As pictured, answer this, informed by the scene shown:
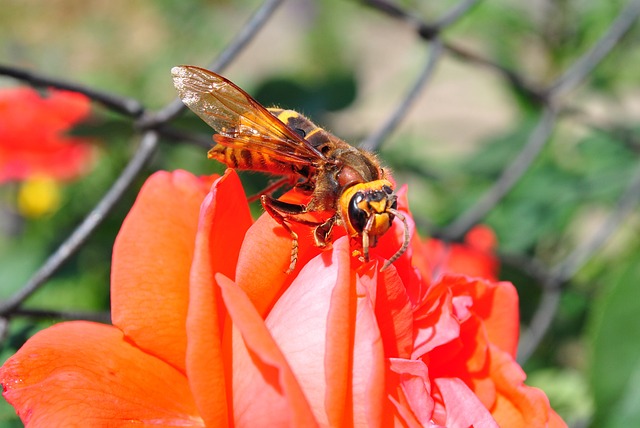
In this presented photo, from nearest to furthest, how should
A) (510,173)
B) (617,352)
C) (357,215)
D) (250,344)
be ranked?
(250,344) → (357,215) → (617,352) → (510,173)

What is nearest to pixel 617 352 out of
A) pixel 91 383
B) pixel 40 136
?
pixel 91 383

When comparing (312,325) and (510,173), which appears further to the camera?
(510,173)

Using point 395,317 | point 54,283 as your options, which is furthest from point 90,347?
point 54,283

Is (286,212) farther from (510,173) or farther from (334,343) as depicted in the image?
(510,173)

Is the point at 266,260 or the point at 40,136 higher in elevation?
the point at 266,260

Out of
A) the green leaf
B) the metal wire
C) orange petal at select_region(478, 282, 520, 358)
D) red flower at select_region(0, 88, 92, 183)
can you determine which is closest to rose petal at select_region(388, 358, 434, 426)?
orange petal at select_region(478, 282, 520, 358)

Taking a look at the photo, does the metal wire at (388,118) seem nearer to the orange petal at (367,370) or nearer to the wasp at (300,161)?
the wasp at (300,161)

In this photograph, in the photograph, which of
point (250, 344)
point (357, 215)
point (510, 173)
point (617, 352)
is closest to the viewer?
point (250, 344)

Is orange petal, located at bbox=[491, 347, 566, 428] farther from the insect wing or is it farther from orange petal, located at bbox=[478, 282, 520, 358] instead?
the insect wing

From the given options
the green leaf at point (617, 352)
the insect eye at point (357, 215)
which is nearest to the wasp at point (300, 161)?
the insect eye at point (357, 215)
